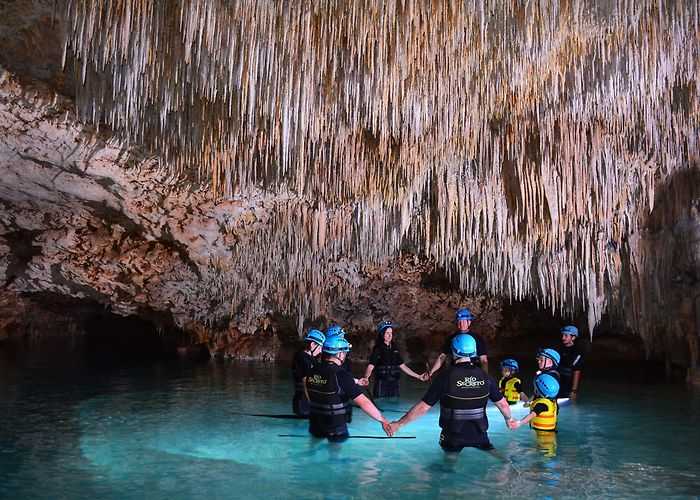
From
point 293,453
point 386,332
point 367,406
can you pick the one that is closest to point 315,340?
point 293,453

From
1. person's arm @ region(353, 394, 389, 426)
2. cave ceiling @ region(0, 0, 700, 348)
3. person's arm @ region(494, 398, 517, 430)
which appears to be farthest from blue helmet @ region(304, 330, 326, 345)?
cave ceiling @ region(0, 0, 700, 348)

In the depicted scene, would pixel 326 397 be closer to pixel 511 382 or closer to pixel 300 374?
pixel 300 374

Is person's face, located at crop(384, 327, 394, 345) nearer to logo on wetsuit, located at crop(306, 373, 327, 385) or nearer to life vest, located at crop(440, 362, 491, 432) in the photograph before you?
logo on wetsuit, located at crop(306, 373, 327, 385)

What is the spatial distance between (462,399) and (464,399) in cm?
2

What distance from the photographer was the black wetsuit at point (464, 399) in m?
5.05

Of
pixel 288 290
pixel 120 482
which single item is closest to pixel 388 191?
pixel 288 290

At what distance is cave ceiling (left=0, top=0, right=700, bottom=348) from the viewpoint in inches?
257

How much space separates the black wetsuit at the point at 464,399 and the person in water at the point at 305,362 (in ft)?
4.14

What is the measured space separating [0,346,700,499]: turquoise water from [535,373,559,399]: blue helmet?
47 centimetres

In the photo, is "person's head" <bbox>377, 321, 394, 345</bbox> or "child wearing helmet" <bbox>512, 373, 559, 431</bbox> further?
"person's head" <bbox>377, 321, 394, 345</bbox>

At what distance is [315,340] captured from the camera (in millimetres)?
6383

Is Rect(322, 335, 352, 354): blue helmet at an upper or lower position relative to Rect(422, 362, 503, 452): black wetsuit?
upper

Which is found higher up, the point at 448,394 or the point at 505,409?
the point at 448,394

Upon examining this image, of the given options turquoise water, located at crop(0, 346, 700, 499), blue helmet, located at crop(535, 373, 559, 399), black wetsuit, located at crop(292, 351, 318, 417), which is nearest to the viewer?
turquoise water, located at crop(0, 346, 700, 499)
